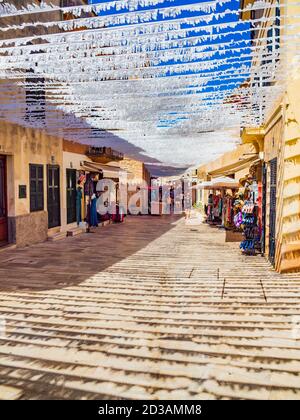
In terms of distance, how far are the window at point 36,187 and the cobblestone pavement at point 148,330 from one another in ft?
11.6

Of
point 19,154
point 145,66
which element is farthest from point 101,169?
point 145,66

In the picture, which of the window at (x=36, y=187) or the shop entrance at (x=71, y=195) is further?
the shop entrance at (x=71, y=195)

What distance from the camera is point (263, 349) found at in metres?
4.11

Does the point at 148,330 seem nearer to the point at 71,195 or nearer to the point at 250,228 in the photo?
the point at 250,228

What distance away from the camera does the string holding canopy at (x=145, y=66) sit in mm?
4609

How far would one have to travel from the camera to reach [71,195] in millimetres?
15352

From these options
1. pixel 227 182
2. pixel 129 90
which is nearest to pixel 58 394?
pixel 129 90

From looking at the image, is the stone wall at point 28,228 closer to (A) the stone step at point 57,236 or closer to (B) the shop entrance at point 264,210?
(A) the stone step at point 57,236

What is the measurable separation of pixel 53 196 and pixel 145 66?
8.40m

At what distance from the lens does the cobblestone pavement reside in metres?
3.44

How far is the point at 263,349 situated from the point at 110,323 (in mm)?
1912

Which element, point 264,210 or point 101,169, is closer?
point 264,210

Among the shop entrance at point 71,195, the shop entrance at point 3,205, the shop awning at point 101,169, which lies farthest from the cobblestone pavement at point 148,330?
the shop awning at point 101,169
